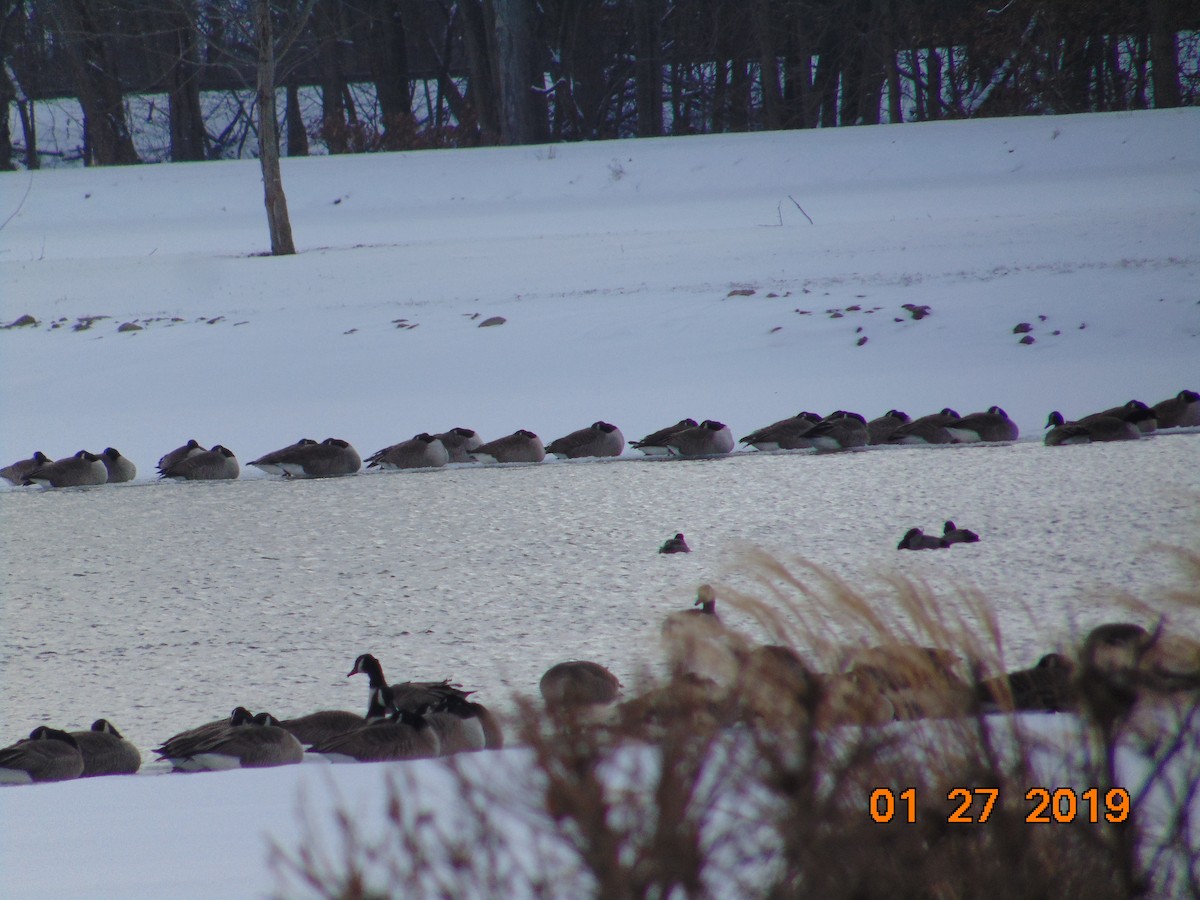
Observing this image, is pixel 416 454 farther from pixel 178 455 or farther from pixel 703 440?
pixel 703 440

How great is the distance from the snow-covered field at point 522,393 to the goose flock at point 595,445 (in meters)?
0.25

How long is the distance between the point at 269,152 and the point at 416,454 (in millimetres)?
11297

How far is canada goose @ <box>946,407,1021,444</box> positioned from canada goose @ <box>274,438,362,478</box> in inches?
191

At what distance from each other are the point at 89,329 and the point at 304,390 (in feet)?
14.2

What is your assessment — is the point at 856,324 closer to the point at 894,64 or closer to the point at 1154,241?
the point at 1154,241

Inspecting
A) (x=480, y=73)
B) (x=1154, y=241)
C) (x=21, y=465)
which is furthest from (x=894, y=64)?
(x=21, y=465)

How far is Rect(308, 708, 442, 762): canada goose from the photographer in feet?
13.8

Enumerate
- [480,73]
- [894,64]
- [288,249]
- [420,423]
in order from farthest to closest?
[480,73], [894,64], [288,249], [420,423]

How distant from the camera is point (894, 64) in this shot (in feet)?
98.9

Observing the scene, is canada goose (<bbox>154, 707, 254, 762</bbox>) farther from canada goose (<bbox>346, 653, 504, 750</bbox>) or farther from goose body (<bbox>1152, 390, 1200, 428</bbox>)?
goose body (<bbox>1152, 390, 1200, 428</bbox>)

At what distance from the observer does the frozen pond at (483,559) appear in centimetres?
564

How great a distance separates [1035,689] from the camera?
3148mm

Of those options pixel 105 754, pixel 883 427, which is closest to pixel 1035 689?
pixel 105 754
